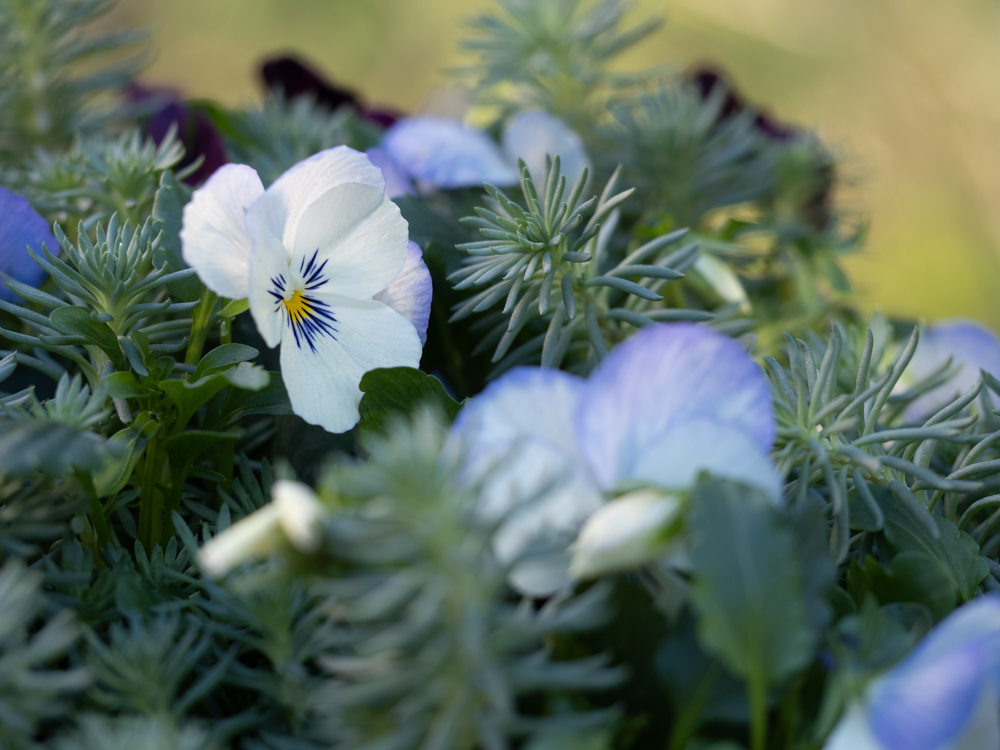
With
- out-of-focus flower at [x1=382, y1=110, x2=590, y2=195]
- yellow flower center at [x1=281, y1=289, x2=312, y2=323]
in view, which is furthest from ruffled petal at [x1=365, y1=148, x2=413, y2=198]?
yellow flower center at [x1=281, y1=289, x2=312, y2=323]

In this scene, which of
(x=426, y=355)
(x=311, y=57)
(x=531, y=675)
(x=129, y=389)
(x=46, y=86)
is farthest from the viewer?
(x=311, y=57)

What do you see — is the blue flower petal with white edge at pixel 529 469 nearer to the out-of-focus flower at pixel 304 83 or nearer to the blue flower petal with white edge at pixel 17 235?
the blue flower petal with white edge at pixel 17 235

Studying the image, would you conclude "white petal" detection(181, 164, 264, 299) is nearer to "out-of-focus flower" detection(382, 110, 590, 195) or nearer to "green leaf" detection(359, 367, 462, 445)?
"green leaf" detection(359, 367, 462, 445)

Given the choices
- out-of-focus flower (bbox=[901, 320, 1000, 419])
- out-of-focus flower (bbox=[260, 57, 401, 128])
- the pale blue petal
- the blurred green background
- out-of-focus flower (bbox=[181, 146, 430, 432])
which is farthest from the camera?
the blurred green background

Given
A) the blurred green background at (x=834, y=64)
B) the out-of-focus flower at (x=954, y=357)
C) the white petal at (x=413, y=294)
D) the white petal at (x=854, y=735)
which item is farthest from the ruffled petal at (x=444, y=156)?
the blurred green background at (x=834, y=64)

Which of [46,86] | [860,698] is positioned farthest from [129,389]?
[46,86]

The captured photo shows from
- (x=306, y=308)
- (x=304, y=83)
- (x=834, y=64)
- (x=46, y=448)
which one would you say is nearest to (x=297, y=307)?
(x=306, y=308)

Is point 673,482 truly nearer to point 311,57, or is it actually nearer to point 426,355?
point 426,355
